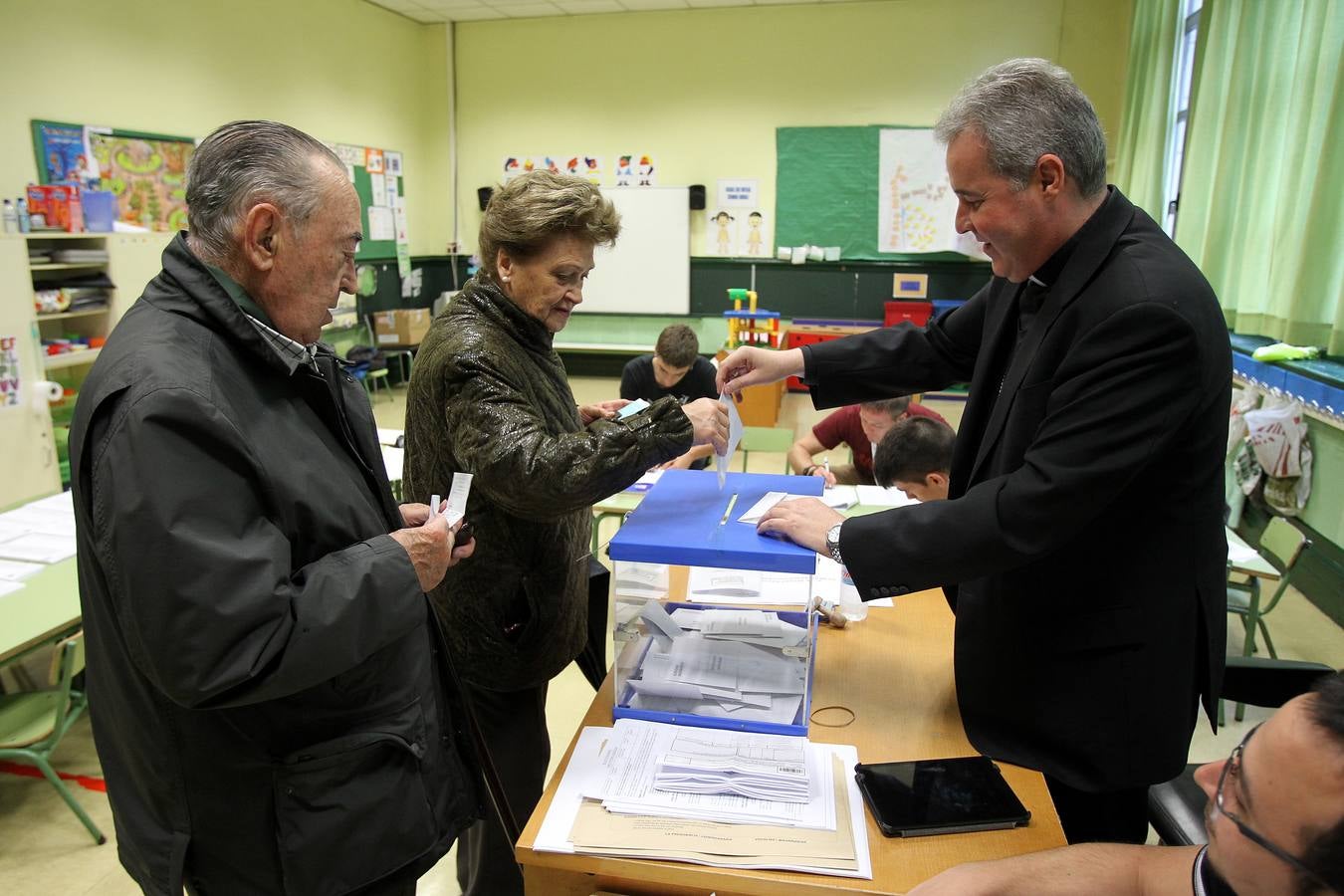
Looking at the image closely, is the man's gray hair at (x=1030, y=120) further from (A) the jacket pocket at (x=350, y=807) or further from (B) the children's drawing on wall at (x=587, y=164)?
(B) the children's drawing on wall at (x=587, y=164)

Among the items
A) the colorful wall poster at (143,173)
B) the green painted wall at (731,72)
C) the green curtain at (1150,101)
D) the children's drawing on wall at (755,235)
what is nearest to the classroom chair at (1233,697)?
the green curtain at (1150,101)

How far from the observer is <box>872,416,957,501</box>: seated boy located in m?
2.60

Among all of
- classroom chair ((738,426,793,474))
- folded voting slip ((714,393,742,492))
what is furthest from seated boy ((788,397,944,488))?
folded voting slip ((714,393,742,492))

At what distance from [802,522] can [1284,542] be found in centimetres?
279

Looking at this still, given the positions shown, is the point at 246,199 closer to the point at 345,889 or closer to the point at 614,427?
the point at 614,427

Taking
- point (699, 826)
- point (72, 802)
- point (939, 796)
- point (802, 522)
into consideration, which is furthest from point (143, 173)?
point (939, 796)

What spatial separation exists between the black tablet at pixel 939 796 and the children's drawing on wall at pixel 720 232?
7890 mm

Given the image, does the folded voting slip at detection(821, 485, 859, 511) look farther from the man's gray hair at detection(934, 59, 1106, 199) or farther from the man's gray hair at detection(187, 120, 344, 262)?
the man's gray hair at detection(187, 120, 344, 262)

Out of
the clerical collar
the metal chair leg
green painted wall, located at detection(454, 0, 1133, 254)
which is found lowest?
the metal chair leg

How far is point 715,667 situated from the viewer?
4.99 feet

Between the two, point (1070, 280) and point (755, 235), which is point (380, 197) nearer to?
point (755, 235)

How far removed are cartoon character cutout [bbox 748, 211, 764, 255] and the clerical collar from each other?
7.59m

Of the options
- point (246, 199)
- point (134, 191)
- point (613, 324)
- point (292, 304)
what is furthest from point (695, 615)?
point (613, 324)

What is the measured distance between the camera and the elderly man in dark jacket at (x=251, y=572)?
3.23ft
